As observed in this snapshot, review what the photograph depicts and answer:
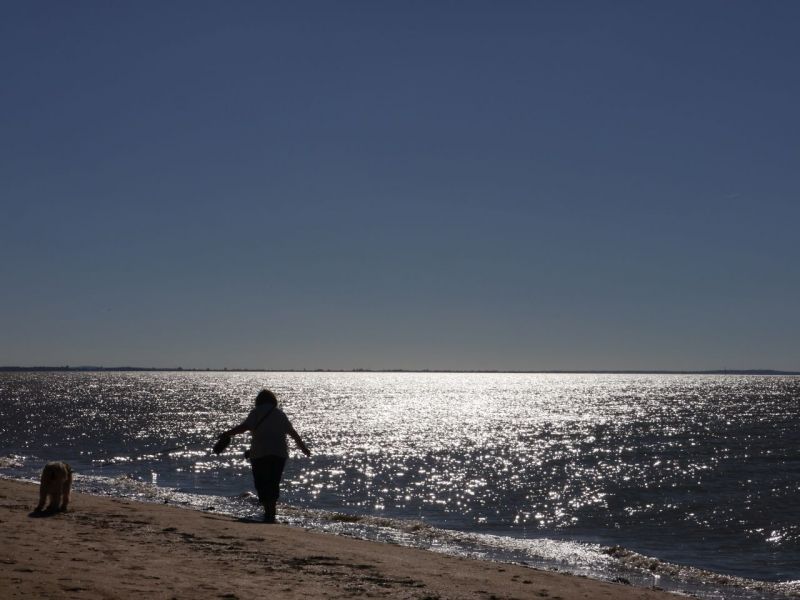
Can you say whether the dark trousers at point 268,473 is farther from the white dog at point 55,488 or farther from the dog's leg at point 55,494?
the dog's leg at point 55,494

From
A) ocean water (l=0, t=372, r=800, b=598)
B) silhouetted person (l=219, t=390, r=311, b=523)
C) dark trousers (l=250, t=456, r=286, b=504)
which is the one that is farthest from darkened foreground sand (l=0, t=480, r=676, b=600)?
ocean water (l=0, t=372, r=800, b=598)

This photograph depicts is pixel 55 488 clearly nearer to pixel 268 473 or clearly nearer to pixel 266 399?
pixel 268 473

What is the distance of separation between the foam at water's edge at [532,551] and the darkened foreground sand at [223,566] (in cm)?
208

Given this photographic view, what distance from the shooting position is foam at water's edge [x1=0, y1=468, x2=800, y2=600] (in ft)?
41.7

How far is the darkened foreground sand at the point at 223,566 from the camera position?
→ 7480 millimetres

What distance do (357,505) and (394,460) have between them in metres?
13.9

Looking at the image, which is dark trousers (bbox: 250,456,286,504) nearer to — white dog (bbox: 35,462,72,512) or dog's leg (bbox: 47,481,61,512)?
white dog (bbox: 35,462,72,512)

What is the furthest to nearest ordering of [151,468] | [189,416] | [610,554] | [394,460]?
1. [189,416]
2. [394,460]
3. [151,468]
4. [610,554]

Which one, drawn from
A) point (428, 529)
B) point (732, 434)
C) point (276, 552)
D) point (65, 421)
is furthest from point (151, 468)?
point (732, 434)

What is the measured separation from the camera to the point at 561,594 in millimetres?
9359

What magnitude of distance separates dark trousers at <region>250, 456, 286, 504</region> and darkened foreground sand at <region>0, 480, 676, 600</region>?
0.59 meters

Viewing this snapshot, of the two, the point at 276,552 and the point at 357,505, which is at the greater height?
the point at 276,552

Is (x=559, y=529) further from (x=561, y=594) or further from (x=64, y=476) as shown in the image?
(x=64, y=476)

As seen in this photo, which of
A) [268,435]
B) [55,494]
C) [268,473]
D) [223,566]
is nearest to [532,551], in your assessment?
Result: [268,473]
